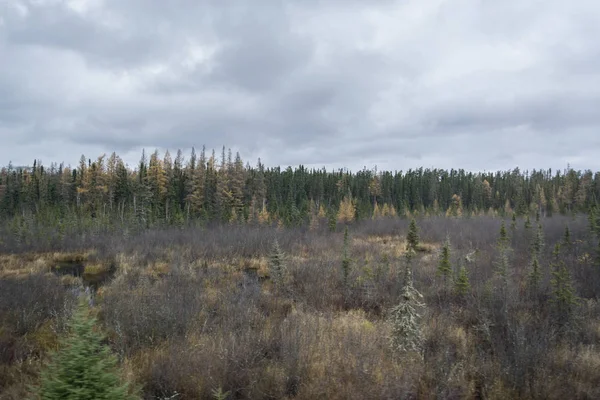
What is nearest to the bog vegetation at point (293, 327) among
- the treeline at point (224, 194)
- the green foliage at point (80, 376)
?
the green foliage at point (80, 376)

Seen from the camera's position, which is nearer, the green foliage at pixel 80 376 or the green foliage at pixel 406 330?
the green foliage at pixel 80 376

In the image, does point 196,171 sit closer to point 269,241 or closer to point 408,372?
point 269,241

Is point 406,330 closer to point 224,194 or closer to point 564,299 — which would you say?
point 564,299

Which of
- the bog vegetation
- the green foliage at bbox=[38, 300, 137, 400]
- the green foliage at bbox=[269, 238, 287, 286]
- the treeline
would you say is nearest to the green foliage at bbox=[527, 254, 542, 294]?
the bog vegetation

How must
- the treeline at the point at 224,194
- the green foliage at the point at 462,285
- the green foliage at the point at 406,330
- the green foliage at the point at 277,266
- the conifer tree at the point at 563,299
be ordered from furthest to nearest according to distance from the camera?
1. the treeline at the point at 224,194
2. the green foliage at the point at 277,266
3. the green foliage at the point at 462,285
4. the conifer tree at the point at 563,299
5. the green foliage at the point at 406,330

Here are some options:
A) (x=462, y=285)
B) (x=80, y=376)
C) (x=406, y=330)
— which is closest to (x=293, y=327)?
(x=406, y=330)

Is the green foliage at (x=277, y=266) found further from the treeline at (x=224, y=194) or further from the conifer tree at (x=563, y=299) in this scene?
the treeline at (x=224, y=194)

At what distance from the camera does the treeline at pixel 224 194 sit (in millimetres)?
48156

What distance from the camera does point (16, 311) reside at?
304 inches

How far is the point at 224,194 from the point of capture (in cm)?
5122

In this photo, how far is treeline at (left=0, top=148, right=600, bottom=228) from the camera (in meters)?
48.2

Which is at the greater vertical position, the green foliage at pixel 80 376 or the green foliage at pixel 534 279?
the green foliage at pixel 80 376

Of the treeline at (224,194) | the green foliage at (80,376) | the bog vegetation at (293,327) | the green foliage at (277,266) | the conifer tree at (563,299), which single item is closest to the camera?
the green foliage at (80,376)

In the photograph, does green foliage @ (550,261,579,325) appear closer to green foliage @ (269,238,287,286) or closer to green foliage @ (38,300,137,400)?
green foliage @ (269,238,287,286)
